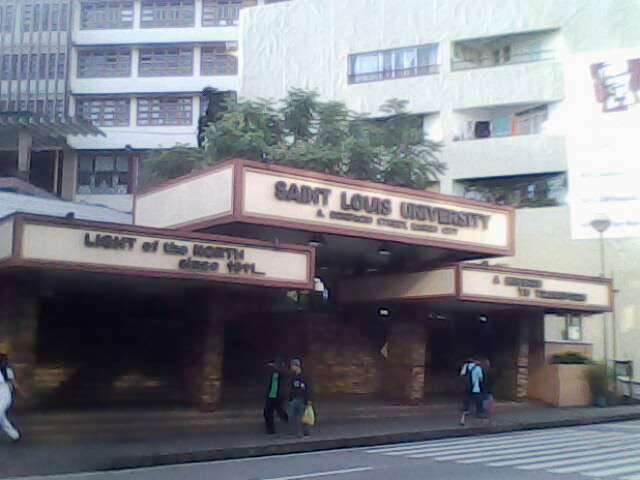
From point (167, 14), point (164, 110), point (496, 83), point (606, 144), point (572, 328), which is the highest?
point (167, 14)

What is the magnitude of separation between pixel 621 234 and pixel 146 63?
29.4 m

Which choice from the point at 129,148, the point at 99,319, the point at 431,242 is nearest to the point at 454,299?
the point at 431,242

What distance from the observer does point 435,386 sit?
2695cm

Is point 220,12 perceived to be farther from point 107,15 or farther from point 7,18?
point 7,18

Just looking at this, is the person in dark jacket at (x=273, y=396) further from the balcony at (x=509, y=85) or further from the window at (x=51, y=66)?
the window at (x=51, y=66)

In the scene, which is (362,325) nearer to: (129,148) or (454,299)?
(454,299)

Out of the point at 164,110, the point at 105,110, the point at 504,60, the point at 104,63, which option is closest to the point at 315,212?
the point at 504,60

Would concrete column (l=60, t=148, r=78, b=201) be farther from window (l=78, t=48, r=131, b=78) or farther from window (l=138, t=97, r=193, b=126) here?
window (l=78, t=48, r=131, b=78)

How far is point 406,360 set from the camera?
79.8ft

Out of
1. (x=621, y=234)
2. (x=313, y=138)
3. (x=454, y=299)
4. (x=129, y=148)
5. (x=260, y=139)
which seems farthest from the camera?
(x=129, y=148)

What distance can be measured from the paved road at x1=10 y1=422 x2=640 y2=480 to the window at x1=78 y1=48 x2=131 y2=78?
3836 centimetres

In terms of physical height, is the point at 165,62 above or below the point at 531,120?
above

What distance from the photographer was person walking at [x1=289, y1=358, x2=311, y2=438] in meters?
16.9

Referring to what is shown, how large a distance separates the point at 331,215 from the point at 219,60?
32.6 m
